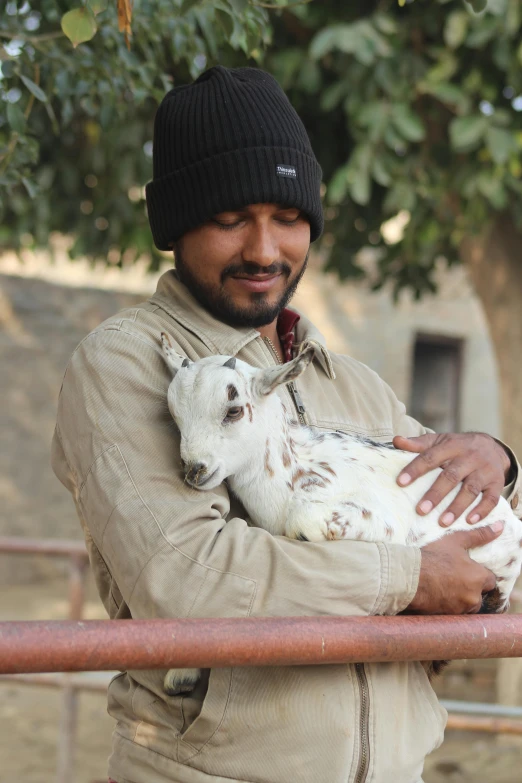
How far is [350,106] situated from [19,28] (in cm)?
145

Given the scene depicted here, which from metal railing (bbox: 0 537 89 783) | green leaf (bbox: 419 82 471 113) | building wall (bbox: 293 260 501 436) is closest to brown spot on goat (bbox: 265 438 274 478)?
metal railing (bbox: 0 537 89 783)

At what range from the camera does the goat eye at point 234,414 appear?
1.77 meters

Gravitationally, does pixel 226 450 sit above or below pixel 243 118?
below

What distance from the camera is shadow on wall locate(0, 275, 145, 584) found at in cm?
841

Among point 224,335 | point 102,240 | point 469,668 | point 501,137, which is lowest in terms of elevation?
point 469,668

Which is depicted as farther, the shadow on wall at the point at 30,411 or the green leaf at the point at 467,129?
the shadow on wall at the point at 30,411

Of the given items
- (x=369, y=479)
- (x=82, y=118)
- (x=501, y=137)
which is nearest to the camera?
(x=369, y=479)

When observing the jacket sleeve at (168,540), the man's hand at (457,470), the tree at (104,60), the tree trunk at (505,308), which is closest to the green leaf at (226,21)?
the tree at (104,60)

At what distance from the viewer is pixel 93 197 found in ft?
17.7

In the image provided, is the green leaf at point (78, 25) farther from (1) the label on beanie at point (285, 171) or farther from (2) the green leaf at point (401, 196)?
(2) the green leaf at point (401, 196)

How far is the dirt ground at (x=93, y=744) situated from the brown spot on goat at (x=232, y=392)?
11.1ft

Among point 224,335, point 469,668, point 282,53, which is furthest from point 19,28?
point 469,668

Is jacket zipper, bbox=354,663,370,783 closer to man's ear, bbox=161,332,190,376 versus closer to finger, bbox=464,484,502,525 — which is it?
finger, bbox=464,484,502,525

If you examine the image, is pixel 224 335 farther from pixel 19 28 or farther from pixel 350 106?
pixel 350 106
